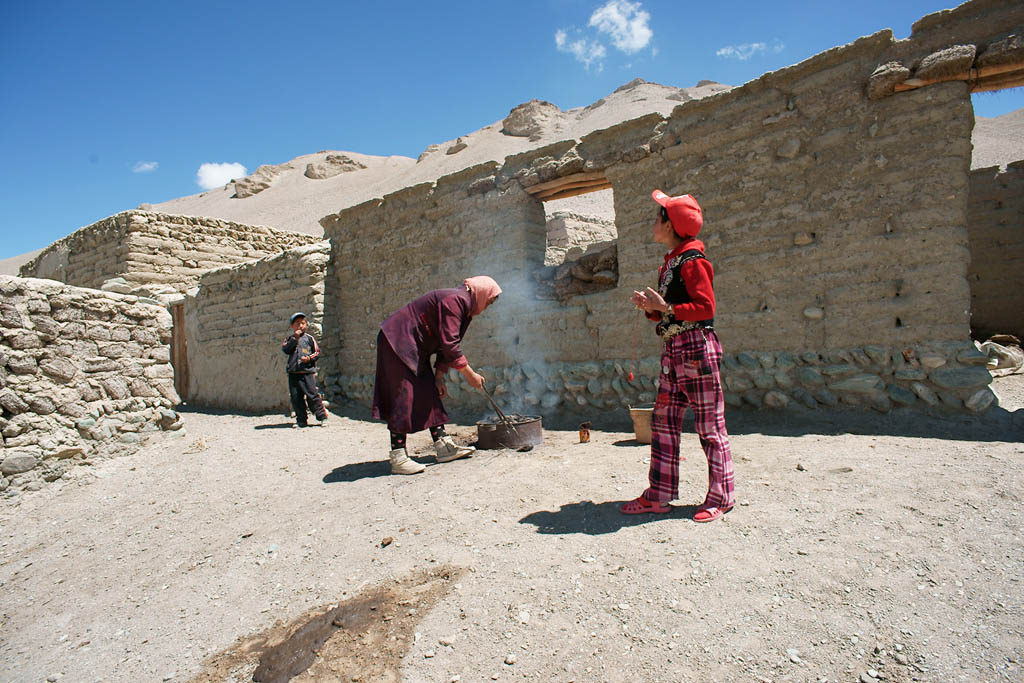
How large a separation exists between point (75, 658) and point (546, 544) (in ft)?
7.05

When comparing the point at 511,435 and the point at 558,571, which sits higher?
the point at 511,435

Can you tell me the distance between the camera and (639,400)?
16.8 feet

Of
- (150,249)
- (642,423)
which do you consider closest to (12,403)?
(642,423)

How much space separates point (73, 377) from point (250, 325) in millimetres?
3725

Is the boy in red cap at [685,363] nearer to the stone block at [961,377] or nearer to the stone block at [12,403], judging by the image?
the stone block at [961,377]

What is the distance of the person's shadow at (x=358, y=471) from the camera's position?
13.8ft

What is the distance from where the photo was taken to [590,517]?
9.12 ft

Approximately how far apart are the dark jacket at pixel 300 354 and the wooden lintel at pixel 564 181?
3.31 metres

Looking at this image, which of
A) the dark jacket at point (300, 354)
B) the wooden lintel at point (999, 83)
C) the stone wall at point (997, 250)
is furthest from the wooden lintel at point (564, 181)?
the stone wall at point (997, 250)

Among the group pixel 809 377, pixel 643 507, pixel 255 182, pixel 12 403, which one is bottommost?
pixel 643 507

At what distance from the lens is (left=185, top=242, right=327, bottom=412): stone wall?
25.7ft

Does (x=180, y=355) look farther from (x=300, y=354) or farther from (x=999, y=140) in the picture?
(x=999, y=140)

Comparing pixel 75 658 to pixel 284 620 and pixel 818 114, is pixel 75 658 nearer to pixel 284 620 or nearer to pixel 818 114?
pixel 284 620

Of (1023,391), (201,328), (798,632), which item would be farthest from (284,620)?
(201,328)
